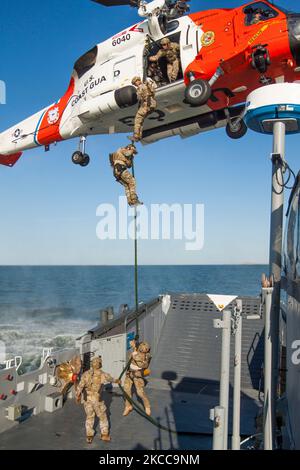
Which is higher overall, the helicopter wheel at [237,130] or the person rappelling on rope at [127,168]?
the helicopter wheel at [237,130]

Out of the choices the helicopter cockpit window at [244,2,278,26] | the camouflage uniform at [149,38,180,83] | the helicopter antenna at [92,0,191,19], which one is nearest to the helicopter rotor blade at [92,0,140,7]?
the helicopter antenna at [92,0,191,19]

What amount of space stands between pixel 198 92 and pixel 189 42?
1.70 m

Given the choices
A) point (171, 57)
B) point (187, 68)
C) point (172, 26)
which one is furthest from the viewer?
point (172, 26)

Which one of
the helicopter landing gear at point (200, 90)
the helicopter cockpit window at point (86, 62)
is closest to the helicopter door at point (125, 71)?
the helicopter cockpit window at point (86, 62)

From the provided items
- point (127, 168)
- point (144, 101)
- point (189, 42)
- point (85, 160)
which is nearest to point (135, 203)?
point (127, 168)

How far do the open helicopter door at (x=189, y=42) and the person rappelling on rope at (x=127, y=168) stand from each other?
15.2 ft

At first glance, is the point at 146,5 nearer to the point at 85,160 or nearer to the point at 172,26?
the point at 172,26

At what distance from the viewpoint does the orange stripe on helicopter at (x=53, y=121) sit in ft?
44.7

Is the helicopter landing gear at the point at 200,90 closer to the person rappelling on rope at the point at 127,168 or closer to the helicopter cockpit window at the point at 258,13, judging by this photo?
the helicopter cockpit window at the point at 258,13

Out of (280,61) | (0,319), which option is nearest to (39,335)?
(0,319)

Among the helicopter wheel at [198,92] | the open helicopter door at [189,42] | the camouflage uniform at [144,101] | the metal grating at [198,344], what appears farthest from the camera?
the metal grating at [198,344]

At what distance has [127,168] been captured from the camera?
7094mm

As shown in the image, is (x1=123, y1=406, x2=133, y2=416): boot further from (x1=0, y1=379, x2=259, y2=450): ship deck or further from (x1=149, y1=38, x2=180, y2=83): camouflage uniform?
(x1=149, y1=38, x2=180, y2=83): camouflage uniform
